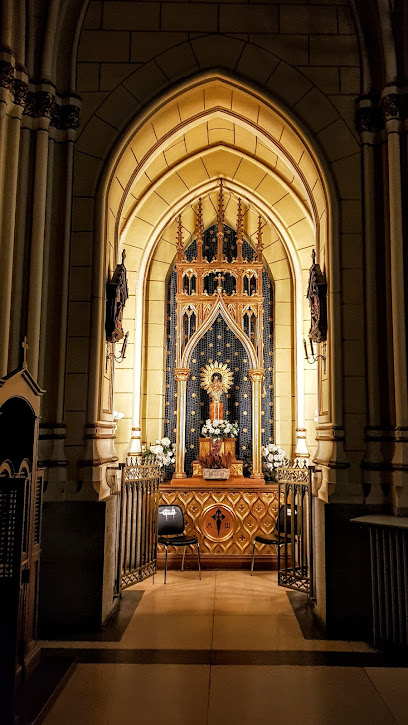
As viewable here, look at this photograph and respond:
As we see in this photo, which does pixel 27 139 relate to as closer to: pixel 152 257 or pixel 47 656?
pixel 152 257

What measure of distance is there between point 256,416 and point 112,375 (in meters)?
2.55

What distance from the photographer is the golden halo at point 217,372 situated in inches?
298

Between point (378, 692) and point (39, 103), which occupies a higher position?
point (39, 103)

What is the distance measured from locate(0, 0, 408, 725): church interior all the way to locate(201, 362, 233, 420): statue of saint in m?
1.65

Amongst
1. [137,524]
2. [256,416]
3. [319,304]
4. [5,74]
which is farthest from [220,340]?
[5,74]

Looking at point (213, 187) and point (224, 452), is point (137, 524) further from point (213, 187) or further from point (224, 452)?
point (213, 187)

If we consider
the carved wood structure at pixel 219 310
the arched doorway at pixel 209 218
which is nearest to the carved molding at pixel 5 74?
the arched doorway at pixel 209 218

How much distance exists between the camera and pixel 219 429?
7117 mm

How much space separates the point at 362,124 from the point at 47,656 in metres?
4.96

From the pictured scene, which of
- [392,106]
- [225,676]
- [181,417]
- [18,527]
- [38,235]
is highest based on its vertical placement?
[392,106]

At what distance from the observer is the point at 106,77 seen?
504cm

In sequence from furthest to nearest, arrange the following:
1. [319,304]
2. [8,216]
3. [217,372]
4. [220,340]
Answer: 1. [220,340]
2. [217,372]
3. [319,304]
4. [8,216]

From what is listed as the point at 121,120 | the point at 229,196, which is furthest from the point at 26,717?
the point at 229,196

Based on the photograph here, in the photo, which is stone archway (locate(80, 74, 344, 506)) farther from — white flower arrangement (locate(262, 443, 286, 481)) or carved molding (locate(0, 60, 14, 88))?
carved molding (locate(0, 60, 14, 88))
